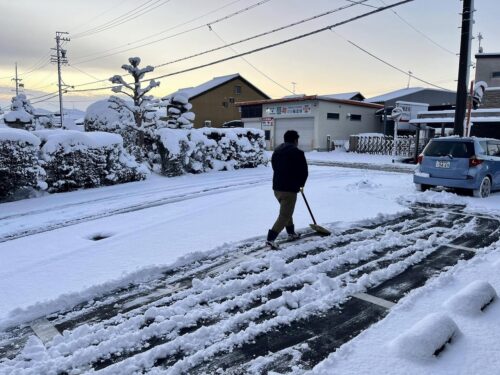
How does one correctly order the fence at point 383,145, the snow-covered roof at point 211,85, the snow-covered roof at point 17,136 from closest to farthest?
the snow-covered roof at point 17,136 → the fence at point 383,145 → the snow-covered roof at point 211,85

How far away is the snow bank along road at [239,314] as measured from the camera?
2846 mm

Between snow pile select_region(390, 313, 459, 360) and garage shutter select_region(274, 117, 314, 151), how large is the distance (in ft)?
95.0

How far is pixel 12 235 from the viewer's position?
21.9ft

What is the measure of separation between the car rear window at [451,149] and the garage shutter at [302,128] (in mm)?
21858

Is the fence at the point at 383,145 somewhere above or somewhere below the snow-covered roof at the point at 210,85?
below

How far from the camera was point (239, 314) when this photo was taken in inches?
139

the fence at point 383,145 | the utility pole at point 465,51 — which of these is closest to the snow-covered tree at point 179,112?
the utility pole at point 465,51

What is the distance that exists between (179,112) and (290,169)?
15.0 metres

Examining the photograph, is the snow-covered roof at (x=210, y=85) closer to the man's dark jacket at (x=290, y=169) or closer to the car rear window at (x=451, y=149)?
the car rear window at (x=451, y=149)

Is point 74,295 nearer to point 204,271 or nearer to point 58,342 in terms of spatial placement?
point 58,342

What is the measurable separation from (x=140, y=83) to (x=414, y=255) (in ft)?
47.9

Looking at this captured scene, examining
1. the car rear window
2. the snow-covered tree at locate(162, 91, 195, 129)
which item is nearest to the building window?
the snow-covered tree at locate(162, 91, 195, 129)

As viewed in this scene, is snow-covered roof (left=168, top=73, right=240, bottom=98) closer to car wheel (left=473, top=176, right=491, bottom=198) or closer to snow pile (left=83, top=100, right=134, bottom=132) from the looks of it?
snow pile (left=83, top=100, right=134, bottom=132)

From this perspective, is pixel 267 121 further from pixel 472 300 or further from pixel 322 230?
pixel 472 300
